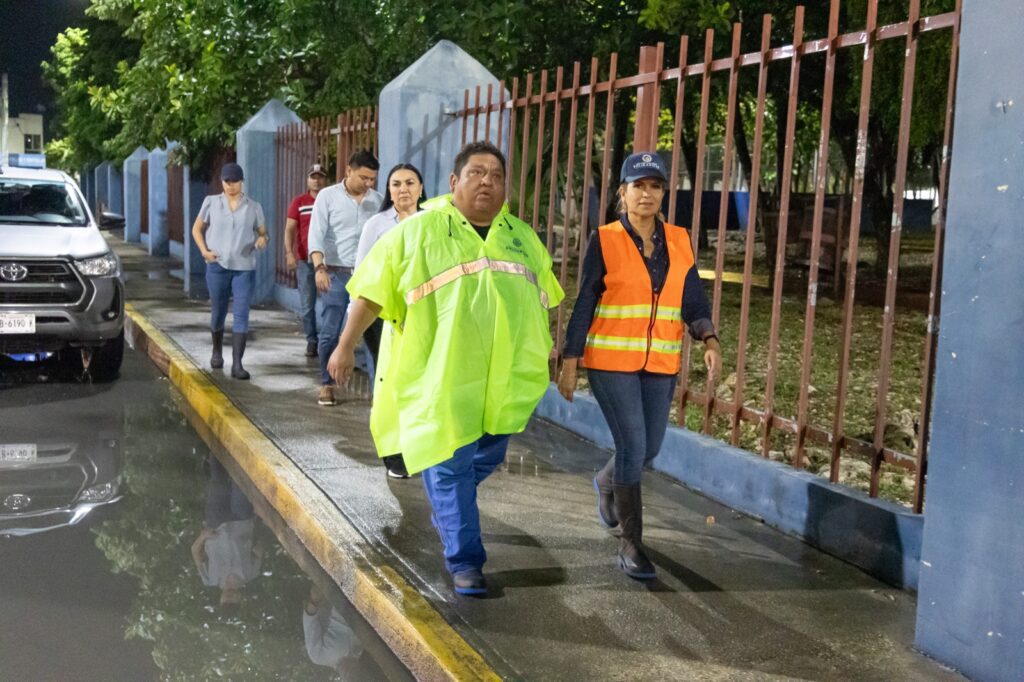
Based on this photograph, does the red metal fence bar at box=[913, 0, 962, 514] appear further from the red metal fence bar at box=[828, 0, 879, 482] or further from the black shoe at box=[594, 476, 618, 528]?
the black shoe at box=[594, 476, 618, 528]

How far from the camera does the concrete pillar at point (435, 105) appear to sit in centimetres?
930

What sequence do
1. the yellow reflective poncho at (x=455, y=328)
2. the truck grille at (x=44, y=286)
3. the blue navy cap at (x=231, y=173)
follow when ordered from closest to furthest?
the yellow reflective poncho at (x=455, y=328) → the truck grille at (x=44, y=286) → the blue navy cap at (x=231, y=173)

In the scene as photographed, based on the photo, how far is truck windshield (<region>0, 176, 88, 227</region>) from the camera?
10297 mm

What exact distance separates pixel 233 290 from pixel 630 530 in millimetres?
5660

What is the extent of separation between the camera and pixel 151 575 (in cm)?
512

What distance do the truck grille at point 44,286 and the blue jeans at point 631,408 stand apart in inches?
236

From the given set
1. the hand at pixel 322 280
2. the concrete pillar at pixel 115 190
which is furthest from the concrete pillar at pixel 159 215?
the hand at pixel 322 280

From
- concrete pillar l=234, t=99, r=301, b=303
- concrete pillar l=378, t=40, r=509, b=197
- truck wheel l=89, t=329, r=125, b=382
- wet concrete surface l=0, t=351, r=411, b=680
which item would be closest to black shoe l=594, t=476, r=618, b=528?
wet concrete surface l=0, t=351, r=411, b=680

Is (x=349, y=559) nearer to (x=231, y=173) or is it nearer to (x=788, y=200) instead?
(x=788, y=200)

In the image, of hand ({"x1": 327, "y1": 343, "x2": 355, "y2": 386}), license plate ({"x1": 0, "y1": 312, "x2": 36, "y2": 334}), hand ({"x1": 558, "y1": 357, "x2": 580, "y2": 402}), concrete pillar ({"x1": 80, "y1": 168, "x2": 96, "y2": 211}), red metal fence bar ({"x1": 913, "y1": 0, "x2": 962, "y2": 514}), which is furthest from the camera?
concrete pillar ({"x1": 80, "y1": 168, "x2": 96, "y2": 211})

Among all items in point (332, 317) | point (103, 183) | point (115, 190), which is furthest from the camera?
point (103, 183)

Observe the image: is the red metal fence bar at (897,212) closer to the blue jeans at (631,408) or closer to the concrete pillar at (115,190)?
the blue jeans at (631,408)

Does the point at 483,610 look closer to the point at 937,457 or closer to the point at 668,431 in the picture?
the point at 937,457

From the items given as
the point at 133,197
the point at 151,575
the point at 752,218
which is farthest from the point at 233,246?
the point at 133,197
